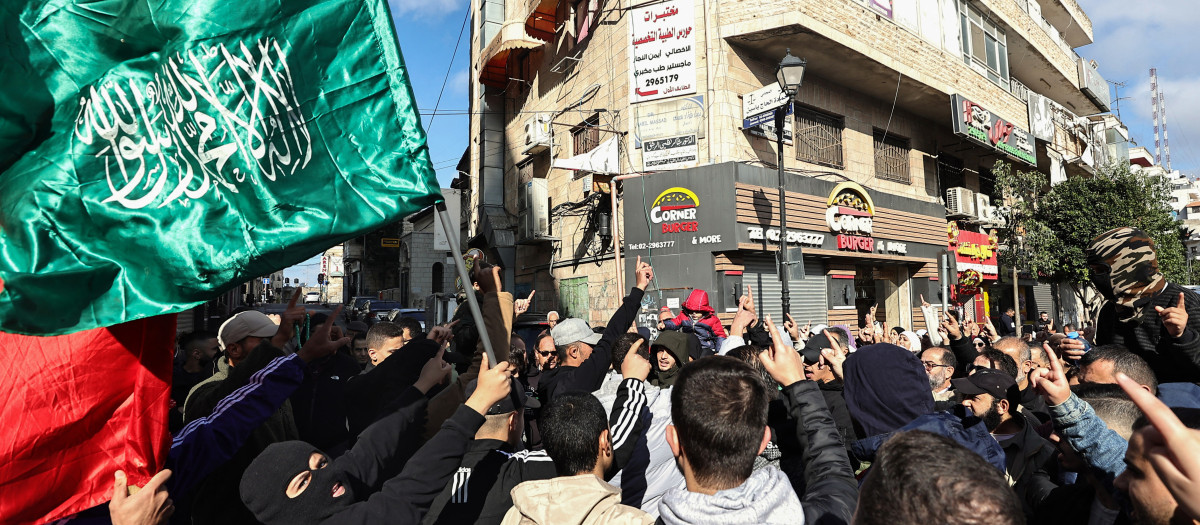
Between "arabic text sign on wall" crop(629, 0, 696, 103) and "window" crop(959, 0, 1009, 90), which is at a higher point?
"window" crop(959, 0, 1009, 90)

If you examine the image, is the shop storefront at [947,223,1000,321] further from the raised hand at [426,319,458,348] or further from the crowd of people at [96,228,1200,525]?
the raised hand at [426,319,458,348]

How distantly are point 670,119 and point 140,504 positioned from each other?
1346 cm

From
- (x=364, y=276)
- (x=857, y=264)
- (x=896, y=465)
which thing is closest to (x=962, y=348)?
(x=896, y=465)

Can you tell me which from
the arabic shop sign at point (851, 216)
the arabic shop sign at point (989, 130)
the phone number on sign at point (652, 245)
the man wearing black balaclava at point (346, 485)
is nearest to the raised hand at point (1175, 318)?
the man wearing black balaclava at point (346, 485)

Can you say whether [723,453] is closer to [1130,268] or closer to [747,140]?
[1130,268]

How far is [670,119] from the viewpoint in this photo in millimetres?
14281

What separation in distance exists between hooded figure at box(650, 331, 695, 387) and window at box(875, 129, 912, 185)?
1389 cm

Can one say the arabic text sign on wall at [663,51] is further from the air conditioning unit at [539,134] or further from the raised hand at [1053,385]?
the raised hand at [1053,385]

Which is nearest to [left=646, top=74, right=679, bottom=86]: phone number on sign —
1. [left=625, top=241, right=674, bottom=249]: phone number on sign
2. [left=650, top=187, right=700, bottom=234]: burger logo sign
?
[left=650, top=187, right=700, bottom=234]: burger logo sign

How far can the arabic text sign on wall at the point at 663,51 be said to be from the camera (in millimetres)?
14047

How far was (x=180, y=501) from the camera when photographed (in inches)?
96.1

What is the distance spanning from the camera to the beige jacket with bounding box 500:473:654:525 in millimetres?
2018

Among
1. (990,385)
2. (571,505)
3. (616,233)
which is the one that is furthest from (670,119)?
(571,505)

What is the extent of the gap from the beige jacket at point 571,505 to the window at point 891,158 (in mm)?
17107
